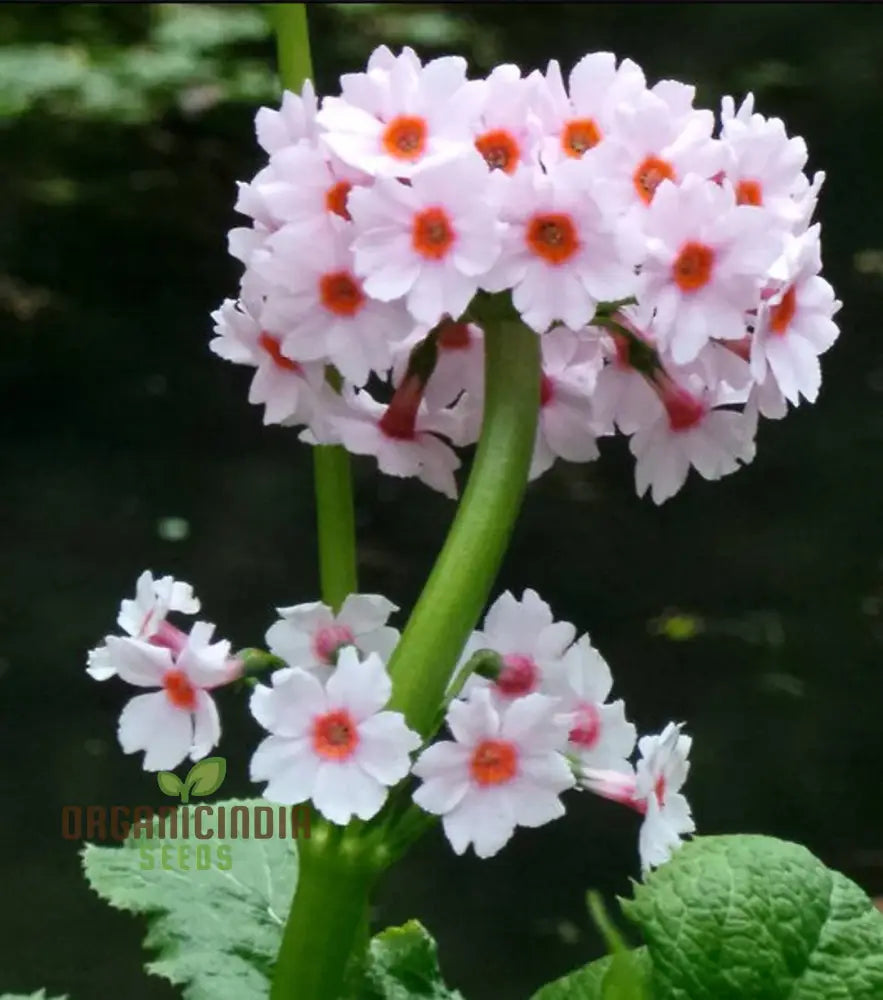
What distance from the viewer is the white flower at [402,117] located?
1.20 ft

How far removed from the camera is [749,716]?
1.27 m

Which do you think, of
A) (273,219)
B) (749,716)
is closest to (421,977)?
(273,219)

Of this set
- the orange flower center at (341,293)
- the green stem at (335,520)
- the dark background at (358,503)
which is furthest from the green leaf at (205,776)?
the dark background at (358,503)

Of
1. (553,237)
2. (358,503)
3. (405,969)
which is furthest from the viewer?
(358,503)

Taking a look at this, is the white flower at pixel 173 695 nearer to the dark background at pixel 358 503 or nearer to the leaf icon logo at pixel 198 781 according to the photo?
the leaf icon logo at pixel 198 781

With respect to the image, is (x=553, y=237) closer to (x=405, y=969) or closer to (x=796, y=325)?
(x=796, y=325)

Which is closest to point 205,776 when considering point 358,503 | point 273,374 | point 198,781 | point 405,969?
point 198,781

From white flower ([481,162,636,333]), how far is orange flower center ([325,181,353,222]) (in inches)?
1.9

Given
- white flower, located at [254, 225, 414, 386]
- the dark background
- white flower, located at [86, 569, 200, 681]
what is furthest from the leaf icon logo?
the dark background

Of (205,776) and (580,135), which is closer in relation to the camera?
(580,135)

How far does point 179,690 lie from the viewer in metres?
0.41

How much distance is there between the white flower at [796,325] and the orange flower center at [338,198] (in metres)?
0.13

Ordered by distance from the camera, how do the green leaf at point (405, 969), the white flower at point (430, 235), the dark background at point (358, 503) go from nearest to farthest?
1. the white flower at point (430, 235)
2. the green leaf at point (405, 969)
3. the dark background at point (358, 503)

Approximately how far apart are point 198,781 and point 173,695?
186mm
